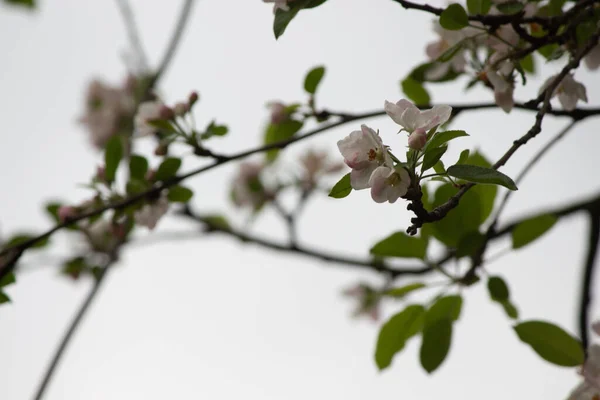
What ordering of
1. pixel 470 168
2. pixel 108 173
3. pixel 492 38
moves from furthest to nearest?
pixel 108 173 → pixel 492 38 → pixel 470 168

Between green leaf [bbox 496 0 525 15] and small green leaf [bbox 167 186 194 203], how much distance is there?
73cm

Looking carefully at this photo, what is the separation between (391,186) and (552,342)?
0.63 meters

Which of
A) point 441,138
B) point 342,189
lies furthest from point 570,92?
point 342,189

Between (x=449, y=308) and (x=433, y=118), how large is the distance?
636 millimetres

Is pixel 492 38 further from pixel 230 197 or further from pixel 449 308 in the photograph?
pixel 230 197

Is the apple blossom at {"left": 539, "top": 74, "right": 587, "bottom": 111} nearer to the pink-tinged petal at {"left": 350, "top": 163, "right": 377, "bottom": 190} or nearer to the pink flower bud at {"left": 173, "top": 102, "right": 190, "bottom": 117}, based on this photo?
the pink-tinged petal at {"left": 350, "top": 163, "right": 377, "bottom": 190}

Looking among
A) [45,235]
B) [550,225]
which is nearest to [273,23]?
[45,235]

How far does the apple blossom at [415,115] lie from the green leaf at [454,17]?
0.89 ft

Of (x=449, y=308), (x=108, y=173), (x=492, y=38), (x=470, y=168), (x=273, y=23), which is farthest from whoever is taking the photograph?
(x=108, y=173)

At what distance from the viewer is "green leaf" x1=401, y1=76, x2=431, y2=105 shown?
152 cm

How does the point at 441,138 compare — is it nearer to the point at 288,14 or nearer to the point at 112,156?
the point at 288,14

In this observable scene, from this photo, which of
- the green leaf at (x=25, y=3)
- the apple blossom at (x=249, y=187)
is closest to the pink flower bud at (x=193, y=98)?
the apple blossom at (x=249, y=187)

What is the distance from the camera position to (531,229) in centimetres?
144

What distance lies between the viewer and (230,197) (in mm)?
3307
